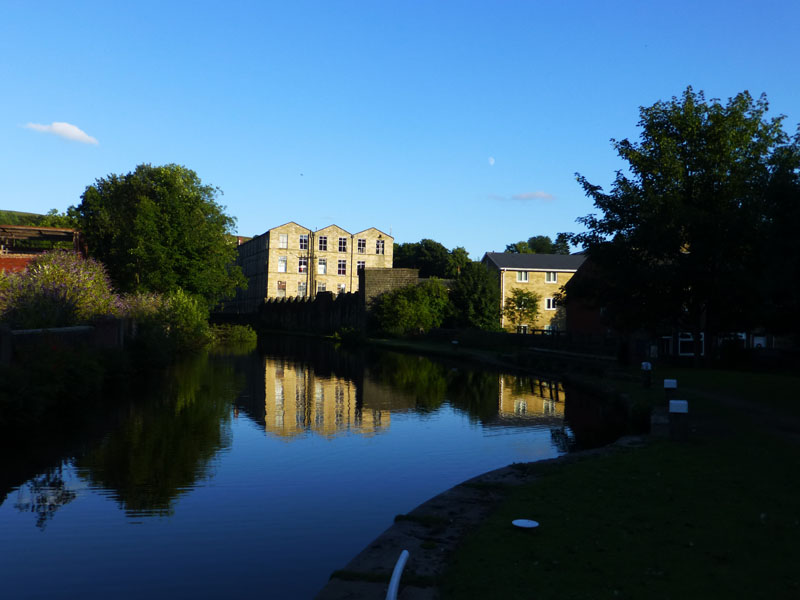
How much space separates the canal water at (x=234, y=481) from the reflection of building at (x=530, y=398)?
11 cm

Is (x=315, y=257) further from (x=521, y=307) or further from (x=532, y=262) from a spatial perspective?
(x=521, y=307)

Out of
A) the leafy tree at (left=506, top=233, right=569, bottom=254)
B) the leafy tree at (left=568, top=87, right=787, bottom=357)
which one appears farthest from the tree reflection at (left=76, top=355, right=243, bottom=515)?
the leafy tree at (left=506, top=233, right=569, bottom=254)

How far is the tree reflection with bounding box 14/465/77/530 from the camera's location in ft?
25.9

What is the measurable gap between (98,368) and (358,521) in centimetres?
1157

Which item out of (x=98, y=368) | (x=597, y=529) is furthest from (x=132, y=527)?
(x=98, y=368)

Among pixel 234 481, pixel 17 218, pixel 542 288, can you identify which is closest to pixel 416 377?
pixel 234 481

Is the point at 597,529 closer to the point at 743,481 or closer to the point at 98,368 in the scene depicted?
the point at 743,481

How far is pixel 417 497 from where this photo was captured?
886cm

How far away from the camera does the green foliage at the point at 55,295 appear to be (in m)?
17.8

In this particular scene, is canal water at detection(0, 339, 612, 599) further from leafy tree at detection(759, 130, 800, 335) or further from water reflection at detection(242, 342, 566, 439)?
leafy tree at detection(759, 130, 800, 335)

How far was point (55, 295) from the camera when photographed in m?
19.7

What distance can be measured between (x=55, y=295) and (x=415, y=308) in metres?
35.3

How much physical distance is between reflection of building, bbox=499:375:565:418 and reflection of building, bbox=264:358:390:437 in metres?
3.59

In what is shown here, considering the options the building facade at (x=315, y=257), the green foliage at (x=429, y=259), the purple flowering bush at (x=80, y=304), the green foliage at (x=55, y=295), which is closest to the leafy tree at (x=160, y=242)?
the purple flowering bush at (x=80, y=304)
